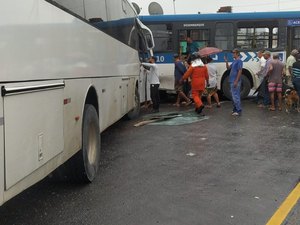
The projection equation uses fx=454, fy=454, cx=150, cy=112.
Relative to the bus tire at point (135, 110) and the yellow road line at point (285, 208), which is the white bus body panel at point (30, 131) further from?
the bus tire at point (135, 110)

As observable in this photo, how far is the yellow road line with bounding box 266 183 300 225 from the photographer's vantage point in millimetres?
4827

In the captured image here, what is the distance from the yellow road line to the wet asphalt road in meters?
0.07

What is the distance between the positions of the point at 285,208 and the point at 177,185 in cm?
151

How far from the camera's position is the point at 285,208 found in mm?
5207

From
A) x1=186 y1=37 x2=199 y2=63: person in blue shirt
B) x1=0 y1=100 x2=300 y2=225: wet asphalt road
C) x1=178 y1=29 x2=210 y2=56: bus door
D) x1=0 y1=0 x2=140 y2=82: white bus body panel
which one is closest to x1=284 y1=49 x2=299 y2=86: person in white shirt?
x1=178 y1=29 x2=210 y2=56: bus door

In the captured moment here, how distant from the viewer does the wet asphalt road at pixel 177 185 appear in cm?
498

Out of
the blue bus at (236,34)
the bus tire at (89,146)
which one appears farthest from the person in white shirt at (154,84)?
the bus tire at (89,146)

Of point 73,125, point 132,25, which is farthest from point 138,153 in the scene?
point 132,25

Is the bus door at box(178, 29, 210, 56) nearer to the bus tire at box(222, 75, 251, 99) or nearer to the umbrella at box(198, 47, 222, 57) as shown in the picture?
the umbrella at box(198, 47, 222, 57)

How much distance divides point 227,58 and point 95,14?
34.9 feet

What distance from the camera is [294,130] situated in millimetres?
10516

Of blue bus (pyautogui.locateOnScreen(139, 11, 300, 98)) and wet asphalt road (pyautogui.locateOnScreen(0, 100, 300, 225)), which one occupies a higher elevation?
blue bus (pyautogui.locateOnScreen(139, 11, 300, 98))

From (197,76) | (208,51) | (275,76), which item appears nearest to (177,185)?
(197,76)

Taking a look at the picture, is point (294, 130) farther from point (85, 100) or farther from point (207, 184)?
point (85, 100)
